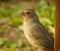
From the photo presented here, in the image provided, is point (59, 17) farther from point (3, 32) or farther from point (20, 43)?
point (3, 32)

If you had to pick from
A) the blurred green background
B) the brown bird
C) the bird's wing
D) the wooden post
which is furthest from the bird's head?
the wooden post

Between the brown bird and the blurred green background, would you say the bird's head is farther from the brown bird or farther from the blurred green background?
the blurred green background

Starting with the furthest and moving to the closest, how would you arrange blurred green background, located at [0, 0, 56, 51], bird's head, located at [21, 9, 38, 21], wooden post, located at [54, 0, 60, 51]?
blurred green background, located at [0, 0, 56, 51] < bird's head, located at [21, 9, 38, 21] < wooden post, located at [54, 0, 60, 51]

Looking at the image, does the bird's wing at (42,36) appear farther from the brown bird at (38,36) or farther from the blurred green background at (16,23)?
the blurred green background at (16,23)

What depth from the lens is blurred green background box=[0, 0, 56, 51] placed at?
8188 mm

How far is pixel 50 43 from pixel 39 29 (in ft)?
1.08

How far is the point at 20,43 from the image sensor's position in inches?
328

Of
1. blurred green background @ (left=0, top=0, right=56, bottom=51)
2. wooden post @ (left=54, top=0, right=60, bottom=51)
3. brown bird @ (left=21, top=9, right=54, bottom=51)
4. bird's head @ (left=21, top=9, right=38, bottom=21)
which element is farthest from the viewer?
blurred green background @ (left=0, top=0, right=56, bottom=51)

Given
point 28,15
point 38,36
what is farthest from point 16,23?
point 38,36

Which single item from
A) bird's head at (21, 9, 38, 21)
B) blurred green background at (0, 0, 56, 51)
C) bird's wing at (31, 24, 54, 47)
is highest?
bird's head at (21, 9, 38, 21)

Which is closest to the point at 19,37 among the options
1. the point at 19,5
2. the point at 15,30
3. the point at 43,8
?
the point at 15,30

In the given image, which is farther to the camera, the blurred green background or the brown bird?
the blurred green background

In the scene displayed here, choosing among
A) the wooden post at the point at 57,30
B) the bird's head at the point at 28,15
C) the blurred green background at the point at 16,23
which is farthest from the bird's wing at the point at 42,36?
the blurred green background at the point at 16,23

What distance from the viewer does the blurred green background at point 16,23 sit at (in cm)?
819
